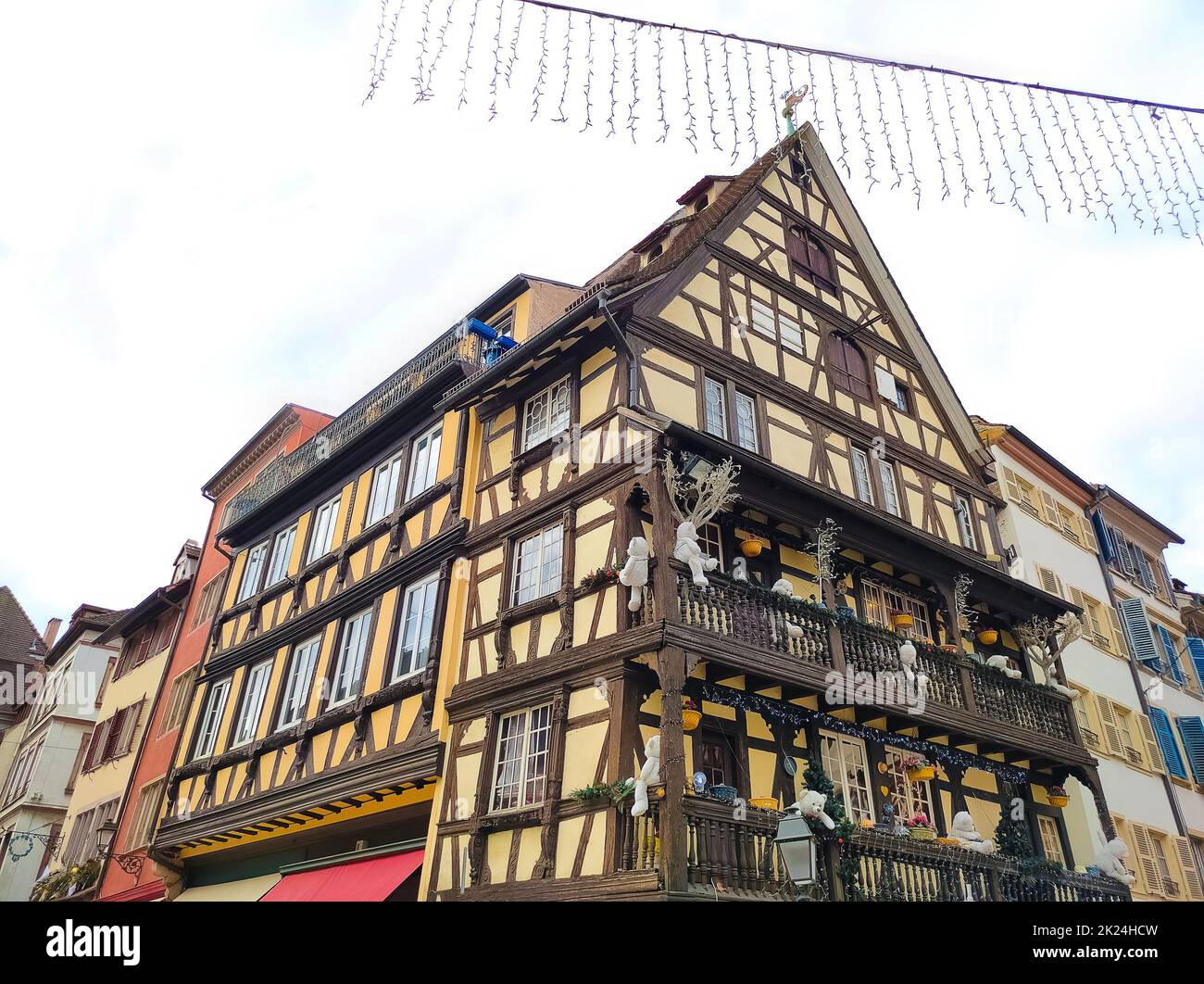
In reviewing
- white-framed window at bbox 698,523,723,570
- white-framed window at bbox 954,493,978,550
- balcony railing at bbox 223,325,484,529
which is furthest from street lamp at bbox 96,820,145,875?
white-framed window at bbox 954,493,978,550

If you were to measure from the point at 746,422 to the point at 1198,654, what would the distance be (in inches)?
693

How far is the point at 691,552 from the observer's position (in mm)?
11492

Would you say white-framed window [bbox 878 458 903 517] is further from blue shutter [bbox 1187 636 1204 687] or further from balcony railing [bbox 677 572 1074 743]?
blue shutter [bbox 1187 636 1204 687]

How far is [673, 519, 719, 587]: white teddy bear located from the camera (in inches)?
451

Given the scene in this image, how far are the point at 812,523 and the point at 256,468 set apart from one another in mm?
18644

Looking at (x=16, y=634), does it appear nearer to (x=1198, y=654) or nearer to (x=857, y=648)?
(x=857, y=648)

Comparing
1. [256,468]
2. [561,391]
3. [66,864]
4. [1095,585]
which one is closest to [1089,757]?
[1095,585]

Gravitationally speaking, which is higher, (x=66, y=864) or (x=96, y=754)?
(x=96, y=754)

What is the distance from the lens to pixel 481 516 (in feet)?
50.1

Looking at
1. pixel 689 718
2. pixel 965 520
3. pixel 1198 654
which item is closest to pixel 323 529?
pixel 689 718

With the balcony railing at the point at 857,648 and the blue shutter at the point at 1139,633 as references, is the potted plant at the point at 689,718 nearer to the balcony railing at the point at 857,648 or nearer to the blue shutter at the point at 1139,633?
the balcony railing at the point at 857,648

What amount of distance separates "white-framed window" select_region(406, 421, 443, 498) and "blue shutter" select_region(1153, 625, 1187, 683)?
62.7ft
